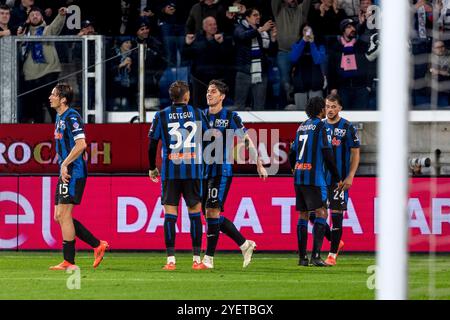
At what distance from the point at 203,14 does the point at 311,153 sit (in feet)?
17.3

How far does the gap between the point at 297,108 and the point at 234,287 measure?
677 cm

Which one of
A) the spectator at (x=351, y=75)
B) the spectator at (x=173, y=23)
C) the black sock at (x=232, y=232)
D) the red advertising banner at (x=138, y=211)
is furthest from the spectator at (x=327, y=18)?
the black sock at (x=232, y=232)

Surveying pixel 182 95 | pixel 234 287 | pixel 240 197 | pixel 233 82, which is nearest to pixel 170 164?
pixel 182 95

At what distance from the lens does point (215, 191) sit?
43.9 ft

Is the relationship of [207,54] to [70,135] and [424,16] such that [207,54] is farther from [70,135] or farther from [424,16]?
[70,135]

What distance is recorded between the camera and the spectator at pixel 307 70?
1778 centimetres

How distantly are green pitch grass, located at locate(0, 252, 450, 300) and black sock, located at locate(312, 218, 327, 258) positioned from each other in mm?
262

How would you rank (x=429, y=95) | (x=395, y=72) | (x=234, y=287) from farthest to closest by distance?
1. (x=429, y=95)
2. (x=234, y=287)
3. (x=395, y=72)

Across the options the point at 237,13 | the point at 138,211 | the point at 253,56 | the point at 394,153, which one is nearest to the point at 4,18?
the point at 237,13

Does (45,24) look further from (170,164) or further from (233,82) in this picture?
(170,164)

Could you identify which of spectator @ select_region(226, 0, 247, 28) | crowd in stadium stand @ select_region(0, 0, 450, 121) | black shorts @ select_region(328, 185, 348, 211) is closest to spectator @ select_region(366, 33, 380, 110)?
crowd in stadium stand @ select_region(0, 0, 450, 121)

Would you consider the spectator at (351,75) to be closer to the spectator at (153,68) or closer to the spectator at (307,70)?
the spectator at (307,70)

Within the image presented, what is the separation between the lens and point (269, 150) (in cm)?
1667

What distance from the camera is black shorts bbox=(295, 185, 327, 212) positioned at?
1359 centimetres
